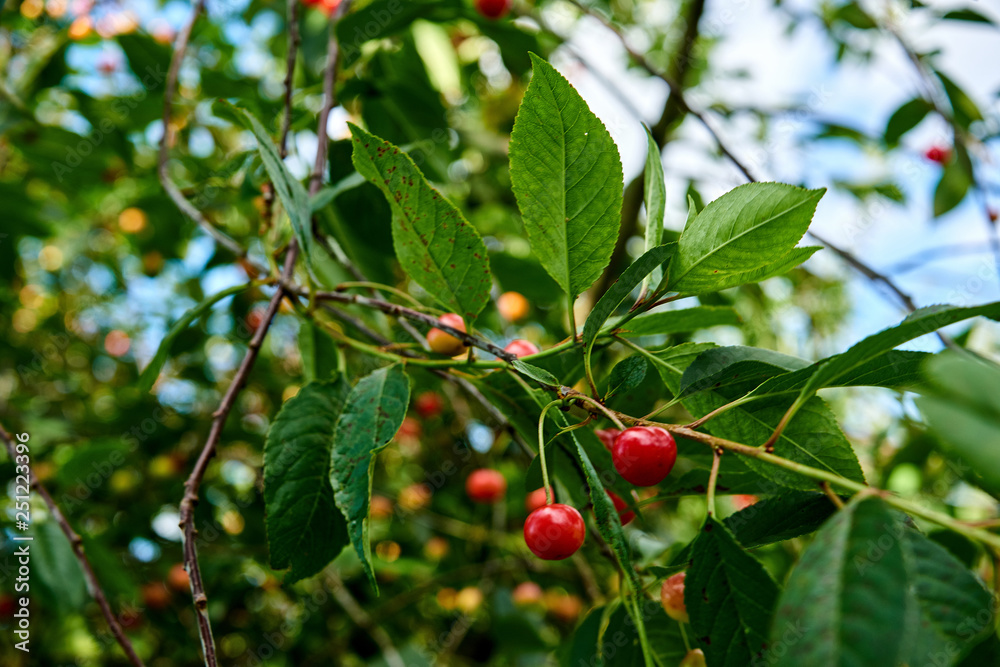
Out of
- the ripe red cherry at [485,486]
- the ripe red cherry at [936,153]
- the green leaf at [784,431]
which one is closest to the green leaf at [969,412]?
the green leaf at [784,431]

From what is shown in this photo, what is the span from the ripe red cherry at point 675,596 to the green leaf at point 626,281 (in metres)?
0.29

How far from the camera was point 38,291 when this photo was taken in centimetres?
337

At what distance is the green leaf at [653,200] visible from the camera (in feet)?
2.11

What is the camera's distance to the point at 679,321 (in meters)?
0.73

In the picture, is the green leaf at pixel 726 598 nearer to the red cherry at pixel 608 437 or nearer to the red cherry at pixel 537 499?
the red cherry at pixel 608 437

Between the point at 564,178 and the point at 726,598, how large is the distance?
37cm

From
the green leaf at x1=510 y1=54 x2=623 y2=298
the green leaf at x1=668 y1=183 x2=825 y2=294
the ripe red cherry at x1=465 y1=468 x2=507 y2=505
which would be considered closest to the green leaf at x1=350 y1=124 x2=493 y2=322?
the green leaf at x1=510 y1=54 x2=623 y2=298

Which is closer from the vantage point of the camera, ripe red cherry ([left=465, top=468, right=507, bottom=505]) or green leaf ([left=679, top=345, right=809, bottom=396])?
green leaf ([left=679, top=345, right=809, bottom=396])

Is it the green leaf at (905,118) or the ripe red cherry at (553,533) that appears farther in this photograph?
the green leaf at (905,118)

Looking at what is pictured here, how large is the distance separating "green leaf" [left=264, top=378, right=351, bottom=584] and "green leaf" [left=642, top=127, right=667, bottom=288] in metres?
0.44

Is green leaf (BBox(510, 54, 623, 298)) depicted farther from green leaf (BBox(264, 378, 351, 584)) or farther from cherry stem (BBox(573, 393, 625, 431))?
green leaf (BBox(264, 378, 351, 584))

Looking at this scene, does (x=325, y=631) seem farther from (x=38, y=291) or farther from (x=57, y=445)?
(x=38, y=291)

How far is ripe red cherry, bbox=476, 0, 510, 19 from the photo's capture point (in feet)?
5.30

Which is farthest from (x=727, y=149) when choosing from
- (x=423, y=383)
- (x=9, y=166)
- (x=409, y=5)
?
(x=9, y=166)
